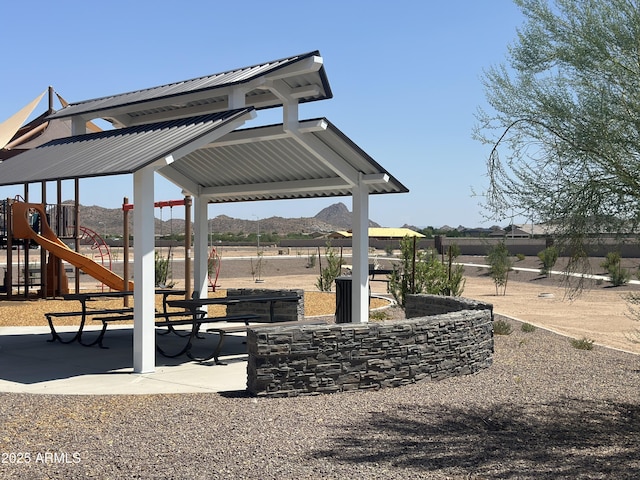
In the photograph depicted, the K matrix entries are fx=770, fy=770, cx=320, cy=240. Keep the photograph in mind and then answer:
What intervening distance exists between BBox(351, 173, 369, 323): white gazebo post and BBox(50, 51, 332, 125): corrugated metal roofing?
6.35 feet

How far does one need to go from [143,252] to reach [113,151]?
5.73 feet

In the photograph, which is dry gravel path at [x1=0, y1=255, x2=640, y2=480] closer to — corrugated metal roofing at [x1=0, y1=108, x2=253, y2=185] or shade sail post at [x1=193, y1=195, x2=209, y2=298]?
corrugated metal roofing at [x1=0, y1=108, x2=253, y2=185]

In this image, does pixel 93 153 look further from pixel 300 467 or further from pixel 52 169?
pixel 300 467

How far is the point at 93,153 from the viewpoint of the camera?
1067 cm

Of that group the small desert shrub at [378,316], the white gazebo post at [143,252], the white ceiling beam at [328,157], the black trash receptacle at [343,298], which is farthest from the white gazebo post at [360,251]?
the white gazebo post at [143,252]

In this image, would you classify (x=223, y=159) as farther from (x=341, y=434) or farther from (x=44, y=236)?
(x=44, y=236)

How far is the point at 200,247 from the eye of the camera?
47.5 feet

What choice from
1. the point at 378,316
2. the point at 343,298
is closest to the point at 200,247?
the point at 343,298

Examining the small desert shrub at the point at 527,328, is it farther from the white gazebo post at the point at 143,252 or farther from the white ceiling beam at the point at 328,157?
the white gazebo post at the point at 143,252

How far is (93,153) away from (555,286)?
2940 cm

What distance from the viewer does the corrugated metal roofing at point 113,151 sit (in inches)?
372

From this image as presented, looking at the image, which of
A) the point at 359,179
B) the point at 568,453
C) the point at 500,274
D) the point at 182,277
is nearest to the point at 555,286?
the point at 500,274

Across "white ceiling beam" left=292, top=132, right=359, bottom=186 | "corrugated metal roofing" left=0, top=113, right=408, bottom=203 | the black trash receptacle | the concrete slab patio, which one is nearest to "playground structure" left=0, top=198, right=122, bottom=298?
"corrugated metal roofing" left=0, top=113, right=408, bottom=203

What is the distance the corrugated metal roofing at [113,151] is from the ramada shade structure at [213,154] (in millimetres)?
25
